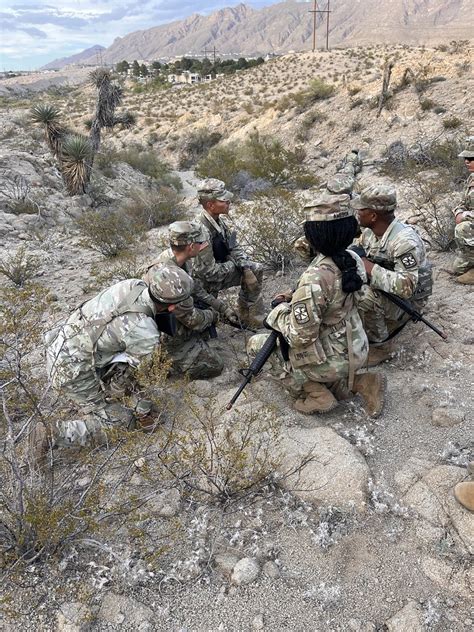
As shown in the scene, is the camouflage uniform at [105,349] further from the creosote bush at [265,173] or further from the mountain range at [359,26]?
the mountain range at [359,26]

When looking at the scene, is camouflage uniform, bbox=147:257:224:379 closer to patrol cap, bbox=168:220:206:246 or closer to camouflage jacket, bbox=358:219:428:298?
patrol cap, bbox=168:220:206:246

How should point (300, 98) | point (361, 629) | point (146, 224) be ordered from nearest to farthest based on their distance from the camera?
point (361, 629), point (146, 224), point (300, 98)

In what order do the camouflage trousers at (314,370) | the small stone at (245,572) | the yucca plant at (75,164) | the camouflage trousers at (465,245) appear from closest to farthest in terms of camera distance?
the small stone at (245,572) < the camouflage trousers at (314,370) < the camouflage trousers at (465,245) < the yucca plant at (75,164)

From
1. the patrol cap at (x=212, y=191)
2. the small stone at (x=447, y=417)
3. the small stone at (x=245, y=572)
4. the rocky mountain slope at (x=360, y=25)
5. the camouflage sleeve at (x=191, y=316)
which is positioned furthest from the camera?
the rocky mountain slope at (x=360, y=25)

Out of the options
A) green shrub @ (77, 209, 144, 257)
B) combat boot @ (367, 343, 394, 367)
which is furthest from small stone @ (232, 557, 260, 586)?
green shrub @ (77, 209, 144, 257)

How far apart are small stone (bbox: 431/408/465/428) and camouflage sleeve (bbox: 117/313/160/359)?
179 centimetres

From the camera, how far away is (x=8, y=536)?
6.28ft

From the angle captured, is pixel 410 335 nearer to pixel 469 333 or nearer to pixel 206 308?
pixel 469 333

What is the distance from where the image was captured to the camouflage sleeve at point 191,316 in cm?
320

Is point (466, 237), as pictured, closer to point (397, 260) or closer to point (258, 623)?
point (397, 260)

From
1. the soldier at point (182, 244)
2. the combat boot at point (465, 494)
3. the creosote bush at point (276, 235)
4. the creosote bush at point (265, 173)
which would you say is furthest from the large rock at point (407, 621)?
the creosote bush at point (265, 173)

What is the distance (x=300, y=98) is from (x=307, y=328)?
16.9 m

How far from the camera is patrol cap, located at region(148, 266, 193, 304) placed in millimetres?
2842

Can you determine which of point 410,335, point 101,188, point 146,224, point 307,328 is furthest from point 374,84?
point 307,328
